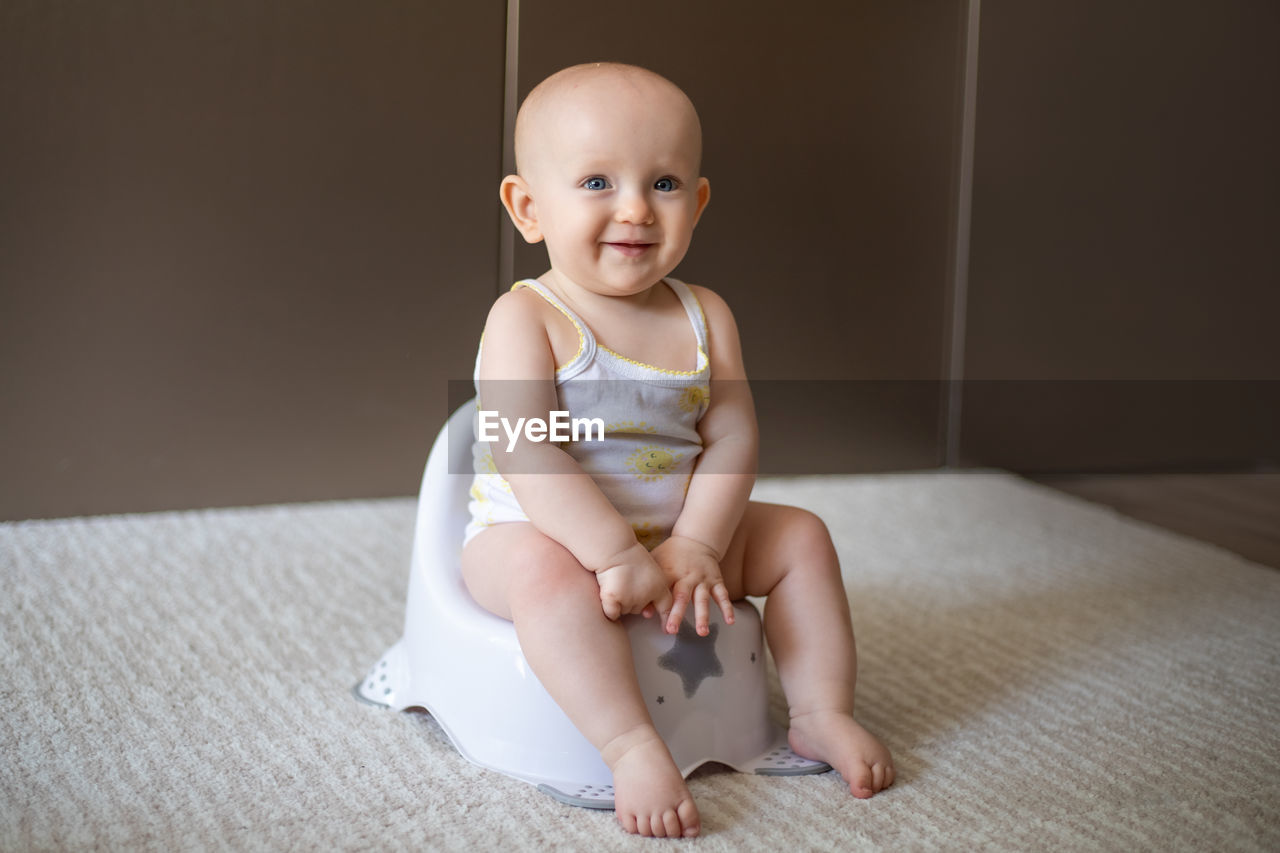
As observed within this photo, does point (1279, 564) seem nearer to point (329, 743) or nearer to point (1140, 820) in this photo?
point (1140, 820)

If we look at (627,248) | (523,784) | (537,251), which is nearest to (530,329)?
(627,248)

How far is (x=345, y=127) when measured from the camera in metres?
1.47

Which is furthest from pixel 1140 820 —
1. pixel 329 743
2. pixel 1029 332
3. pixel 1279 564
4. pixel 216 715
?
pixel 1029 332

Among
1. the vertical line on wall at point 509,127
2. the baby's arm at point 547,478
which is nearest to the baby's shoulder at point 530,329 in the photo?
the baby's arm at point 547,478

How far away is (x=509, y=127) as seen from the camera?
1.52 m

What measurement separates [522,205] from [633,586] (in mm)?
297

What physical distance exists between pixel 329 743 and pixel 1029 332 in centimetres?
122

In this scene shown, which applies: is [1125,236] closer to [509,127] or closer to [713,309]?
[509,127]

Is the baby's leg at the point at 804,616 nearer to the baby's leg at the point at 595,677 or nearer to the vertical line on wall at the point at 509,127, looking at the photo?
the baby's leg at the point at 595,677

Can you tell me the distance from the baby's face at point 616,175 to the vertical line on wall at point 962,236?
0.96m

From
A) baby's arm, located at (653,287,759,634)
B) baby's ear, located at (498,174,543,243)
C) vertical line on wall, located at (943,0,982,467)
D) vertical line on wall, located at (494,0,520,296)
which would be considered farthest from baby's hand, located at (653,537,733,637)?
vertical line on wall, located at (943,0,982,467)

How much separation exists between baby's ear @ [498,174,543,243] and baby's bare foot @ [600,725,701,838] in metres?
0.36

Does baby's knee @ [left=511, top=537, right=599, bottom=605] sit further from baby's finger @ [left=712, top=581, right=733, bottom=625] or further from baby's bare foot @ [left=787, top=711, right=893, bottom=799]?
baby's bare foot @ [left=787, top=711, right=893, bottom=799]

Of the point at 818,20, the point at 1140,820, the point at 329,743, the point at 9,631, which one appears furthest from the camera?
the point at 818,20
